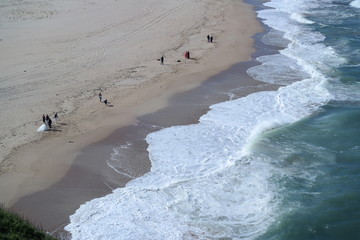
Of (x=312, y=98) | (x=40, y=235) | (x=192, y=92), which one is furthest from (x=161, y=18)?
(x=40, y=235)

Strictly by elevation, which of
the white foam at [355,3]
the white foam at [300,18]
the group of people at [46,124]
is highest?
the white foam at [355,3]

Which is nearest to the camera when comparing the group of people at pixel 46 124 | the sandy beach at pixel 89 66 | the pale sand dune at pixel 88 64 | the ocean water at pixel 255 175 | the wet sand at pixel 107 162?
the ocean water at pixel 255 175

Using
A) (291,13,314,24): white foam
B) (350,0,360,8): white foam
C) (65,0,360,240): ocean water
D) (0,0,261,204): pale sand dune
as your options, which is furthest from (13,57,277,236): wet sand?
(350,0,360,8): white foam

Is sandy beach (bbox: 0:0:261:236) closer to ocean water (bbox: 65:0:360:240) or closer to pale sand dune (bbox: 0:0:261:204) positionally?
pale sand dune (bbox: 0:0:261:204)

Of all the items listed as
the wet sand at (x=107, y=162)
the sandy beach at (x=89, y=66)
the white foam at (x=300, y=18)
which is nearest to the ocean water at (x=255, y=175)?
the wet sand at (x=107, y=162)

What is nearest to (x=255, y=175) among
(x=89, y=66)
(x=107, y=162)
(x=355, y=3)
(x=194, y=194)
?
(x=194, y=194)

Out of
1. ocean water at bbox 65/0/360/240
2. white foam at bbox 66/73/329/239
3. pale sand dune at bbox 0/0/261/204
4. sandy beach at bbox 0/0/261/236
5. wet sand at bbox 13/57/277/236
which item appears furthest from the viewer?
pale sand dune at bbox 0/0/261/204

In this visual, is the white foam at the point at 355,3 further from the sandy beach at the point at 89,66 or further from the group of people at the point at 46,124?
the group of people at the point at 46,124
